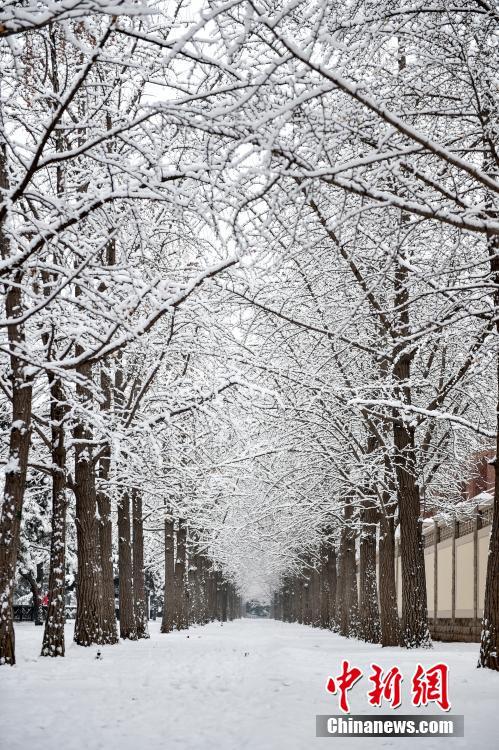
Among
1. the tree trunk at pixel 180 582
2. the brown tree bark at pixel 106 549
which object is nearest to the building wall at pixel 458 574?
the tree trunk at pixel 180 582

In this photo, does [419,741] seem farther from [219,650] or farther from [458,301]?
[219,650]

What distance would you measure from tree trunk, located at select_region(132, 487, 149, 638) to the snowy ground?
9.98 metres

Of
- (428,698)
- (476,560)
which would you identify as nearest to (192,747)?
(428,698)

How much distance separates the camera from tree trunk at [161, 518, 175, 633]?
28.7 metres

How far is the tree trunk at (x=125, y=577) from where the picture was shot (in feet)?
72.7

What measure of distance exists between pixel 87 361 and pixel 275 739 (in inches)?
187

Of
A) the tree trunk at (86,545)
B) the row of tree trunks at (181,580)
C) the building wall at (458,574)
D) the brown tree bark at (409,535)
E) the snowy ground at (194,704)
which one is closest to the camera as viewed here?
the snowy ground at (194,704)

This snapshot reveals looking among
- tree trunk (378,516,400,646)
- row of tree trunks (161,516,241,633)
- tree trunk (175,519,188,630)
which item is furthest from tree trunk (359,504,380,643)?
tree trunk (175,519,188,630)

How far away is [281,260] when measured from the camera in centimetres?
823

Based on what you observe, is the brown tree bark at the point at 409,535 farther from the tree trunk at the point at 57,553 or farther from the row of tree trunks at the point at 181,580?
the row of tree trunks at the point at 181,580

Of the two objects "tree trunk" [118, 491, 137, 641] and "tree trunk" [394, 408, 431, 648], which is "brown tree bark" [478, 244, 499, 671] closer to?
"tree trunk" [394, 408, 431, 648]

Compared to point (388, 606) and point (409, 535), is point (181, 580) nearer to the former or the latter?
point (388, 606)

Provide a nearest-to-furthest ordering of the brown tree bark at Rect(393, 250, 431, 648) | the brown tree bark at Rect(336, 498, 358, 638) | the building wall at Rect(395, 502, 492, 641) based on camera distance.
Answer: the brown tree bark at Rect(393, 250, 431, 648)
the building wall at Rect(395, 502, 492, 641)
the brown tree bark at Rect(336, 498, 358, 638)

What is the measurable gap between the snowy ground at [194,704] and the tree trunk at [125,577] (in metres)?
8.60
